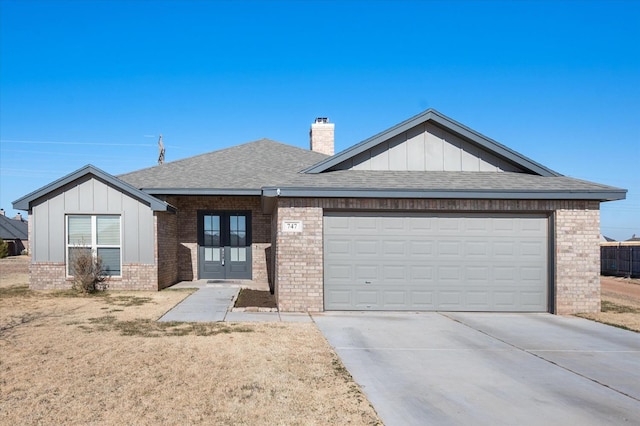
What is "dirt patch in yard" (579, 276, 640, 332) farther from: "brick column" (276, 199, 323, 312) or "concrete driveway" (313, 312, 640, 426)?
"brick column" (276, 199, 323, 312)

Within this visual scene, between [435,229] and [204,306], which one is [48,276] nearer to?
[204,306]

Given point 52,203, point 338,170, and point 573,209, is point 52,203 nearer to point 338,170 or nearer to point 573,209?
point 338,170

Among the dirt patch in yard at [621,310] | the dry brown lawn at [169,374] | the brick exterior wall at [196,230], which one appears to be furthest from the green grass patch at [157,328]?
the dirt patch in yard at [621,310]

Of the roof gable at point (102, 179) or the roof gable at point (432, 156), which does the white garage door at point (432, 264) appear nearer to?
the roof gable at point (432, 156)

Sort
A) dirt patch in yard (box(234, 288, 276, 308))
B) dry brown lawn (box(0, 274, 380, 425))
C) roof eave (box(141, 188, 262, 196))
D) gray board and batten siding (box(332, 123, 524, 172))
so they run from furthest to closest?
roof eave (box(141, 188, 262, 196)) < gray board and batten siding (box(332, 123, 524, 172)) < dirt patch in yard (box(234, 288, 276, 308)) < dry brown lawn (box(0, 274, 380, 425))

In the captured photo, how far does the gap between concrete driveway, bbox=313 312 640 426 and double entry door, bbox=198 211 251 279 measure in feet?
23.6

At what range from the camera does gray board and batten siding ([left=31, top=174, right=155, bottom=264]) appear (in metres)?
13.8

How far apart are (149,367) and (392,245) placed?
6.40m

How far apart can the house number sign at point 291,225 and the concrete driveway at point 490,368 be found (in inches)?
83.5

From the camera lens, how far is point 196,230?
16.3 metres

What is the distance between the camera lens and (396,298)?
35.3 ft

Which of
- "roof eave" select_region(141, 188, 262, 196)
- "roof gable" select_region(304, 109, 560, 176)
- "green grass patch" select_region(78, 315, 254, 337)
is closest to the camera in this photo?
"green grass patch" select_region(78, 315, 254, 337)

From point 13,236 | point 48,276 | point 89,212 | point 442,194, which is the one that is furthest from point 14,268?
point 442,194

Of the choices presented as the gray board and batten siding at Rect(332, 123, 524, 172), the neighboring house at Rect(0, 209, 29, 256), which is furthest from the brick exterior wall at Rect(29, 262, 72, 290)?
the neighboring house at Rect(0, 209, 29, 256)
